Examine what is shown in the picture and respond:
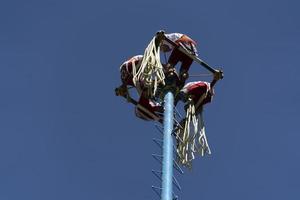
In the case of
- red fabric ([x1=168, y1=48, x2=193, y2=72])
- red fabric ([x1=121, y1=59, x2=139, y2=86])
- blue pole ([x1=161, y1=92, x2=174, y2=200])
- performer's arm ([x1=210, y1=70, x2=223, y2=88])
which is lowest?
blue pole ([x1=161, y1=92, x2=174, y2=200])

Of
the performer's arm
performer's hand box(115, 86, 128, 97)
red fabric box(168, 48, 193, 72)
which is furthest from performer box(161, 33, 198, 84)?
performer's hand box(115, 86, 128, 97)

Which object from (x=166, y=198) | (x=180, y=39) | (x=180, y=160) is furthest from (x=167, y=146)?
(x=180, y=39)

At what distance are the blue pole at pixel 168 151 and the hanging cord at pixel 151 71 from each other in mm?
622

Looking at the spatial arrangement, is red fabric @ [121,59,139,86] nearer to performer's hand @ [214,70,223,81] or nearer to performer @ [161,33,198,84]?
performer @ [161,33,198,84]

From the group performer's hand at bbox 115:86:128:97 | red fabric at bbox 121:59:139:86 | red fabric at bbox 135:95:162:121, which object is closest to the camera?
red fabric at bbox 135:95:162:121

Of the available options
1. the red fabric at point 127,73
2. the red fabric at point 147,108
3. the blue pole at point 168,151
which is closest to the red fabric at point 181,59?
the red fabric at point 127,73

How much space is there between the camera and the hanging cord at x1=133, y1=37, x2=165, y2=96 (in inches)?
1017

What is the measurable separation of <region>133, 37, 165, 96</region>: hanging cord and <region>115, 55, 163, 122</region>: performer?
1.56 ft

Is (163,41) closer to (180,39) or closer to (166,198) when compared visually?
(180,39)

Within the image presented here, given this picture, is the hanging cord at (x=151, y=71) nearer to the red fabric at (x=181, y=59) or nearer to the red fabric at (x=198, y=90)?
the red fabric at (x=181, y=59)

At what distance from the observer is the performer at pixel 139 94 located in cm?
2736

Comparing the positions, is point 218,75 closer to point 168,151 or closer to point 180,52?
point 180,52

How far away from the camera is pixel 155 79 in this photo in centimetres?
2577

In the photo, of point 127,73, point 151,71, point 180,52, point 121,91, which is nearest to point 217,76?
point 180,52
